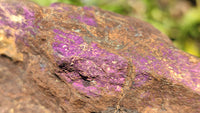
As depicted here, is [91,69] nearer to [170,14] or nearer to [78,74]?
[78,74]

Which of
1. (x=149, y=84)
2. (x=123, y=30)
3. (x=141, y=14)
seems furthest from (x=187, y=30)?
(x=149, y=84)

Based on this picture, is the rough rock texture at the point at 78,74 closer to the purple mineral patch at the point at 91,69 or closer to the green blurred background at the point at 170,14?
the purple mineral patch at the point at 91,69

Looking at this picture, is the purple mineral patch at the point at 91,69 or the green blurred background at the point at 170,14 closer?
the purple mineral patch at the point at 91,69

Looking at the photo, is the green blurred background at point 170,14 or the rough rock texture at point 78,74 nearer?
the rough rock texture at point 78,74

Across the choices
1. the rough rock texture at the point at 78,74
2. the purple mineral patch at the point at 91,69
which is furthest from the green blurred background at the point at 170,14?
the purple mineral patch at the point at 91,69

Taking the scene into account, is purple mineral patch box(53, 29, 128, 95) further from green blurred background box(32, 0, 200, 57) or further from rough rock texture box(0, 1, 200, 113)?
green blurred background box(32, 0, 200, 57)

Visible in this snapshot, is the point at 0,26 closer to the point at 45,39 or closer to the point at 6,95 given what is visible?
the point at 45,39
